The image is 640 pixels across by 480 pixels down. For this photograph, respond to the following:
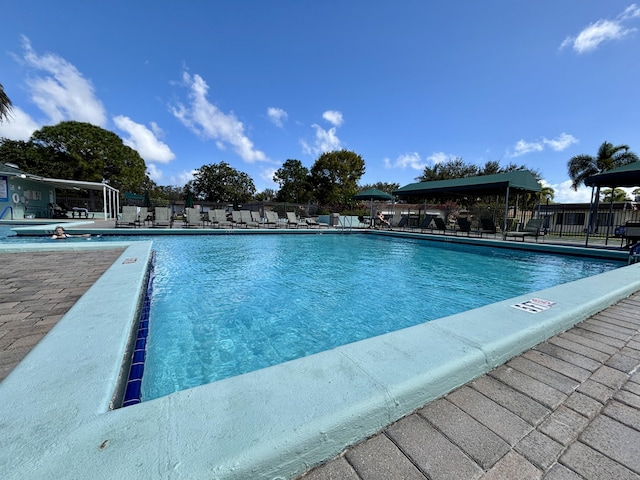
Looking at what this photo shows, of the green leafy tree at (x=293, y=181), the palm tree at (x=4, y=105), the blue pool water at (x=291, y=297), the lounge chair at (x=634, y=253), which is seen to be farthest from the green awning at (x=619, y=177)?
the green leafy tree at (x=293, y=181)

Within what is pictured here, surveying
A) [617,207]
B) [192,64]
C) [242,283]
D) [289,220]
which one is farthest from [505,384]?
[617,207]

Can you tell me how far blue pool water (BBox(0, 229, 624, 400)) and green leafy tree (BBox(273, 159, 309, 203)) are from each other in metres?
27.6

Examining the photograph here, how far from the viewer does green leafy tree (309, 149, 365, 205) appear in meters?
31.2

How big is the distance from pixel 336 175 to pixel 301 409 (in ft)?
105

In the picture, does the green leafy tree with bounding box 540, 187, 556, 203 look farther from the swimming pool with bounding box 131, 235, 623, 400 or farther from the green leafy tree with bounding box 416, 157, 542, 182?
the swimming pool with bounding box 131, 235, 623, 400

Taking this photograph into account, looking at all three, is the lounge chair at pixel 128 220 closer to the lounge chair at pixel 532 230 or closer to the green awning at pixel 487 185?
the green awning at pixel 487 185

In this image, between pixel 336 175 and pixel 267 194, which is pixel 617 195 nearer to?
pixel 336 175

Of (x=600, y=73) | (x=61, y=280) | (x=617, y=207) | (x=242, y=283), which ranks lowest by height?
(x=242, y=283)

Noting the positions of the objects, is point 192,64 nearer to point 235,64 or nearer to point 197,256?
point 235,64

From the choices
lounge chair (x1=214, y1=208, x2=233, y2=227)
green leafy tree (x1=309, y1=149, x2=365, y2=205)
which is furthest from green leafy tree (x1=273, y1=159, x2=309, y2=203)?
lounge chair (x1=214, y1=208, x2=233, y2=227)

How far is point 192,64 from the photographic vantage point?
14.1 metres

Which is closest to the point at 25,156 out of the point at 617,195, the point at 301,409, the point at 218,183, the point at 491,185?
the point at 218,183

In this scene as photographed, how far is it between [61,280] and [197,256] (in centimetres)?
366

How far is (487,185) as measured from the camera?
10367 mm
